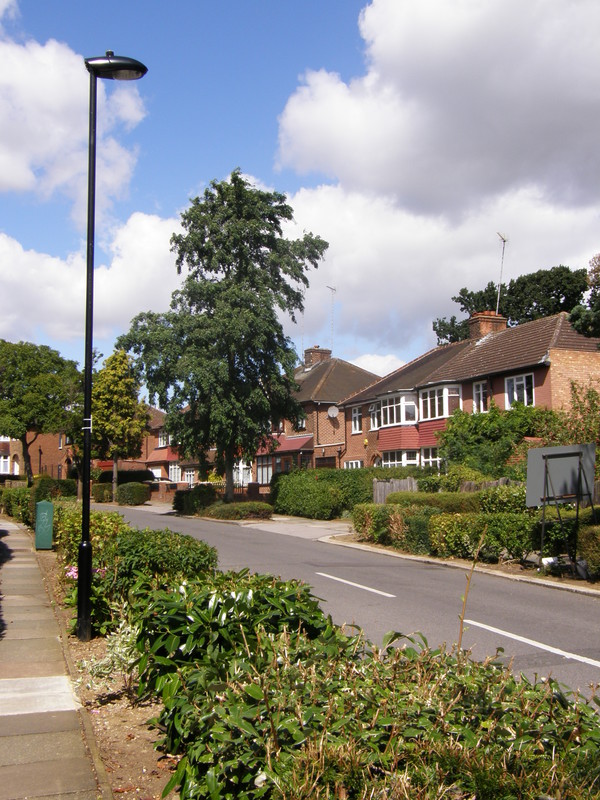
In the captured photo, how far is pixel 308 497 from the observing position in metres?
37.0

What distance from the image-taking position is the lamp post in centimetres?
838

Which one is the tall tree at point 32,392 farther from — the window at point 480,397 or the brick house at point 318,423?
the window at point 480,397

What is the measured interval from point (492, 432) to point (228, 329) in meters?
13.4

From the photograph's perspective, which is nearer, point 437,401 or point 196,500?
point 437,401

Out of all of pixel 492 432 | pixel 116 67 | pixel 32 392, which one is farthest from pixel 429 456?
pixel 116 67

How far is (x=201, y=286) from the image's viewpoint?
38469mm

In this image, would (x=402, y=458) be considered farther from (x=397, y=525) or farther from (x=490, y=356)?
(x=397, y=525)

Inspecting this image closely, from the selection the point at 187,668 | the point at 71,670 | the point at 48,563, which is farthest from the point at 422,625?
the point at 48,563

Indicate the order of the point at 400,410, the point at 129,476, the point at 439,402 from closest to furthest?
the point at 439,402
the point at 400,410
the point at 129,476

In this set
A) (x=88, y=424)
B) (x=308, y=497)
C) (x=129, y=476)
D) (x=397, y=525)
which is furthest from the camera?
(x=129, y=476)

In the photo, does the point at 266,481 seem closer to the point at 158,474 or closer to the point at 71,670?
the point at 158,474

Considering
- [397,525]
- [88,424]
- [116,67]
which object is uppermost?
[116,67]

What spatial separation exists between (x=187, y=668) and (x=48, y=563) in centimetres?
1227

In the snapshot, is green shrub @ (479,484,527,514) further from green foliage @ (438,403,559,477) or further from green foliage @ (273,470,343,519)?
green foliage @ (273,470,343,519)
